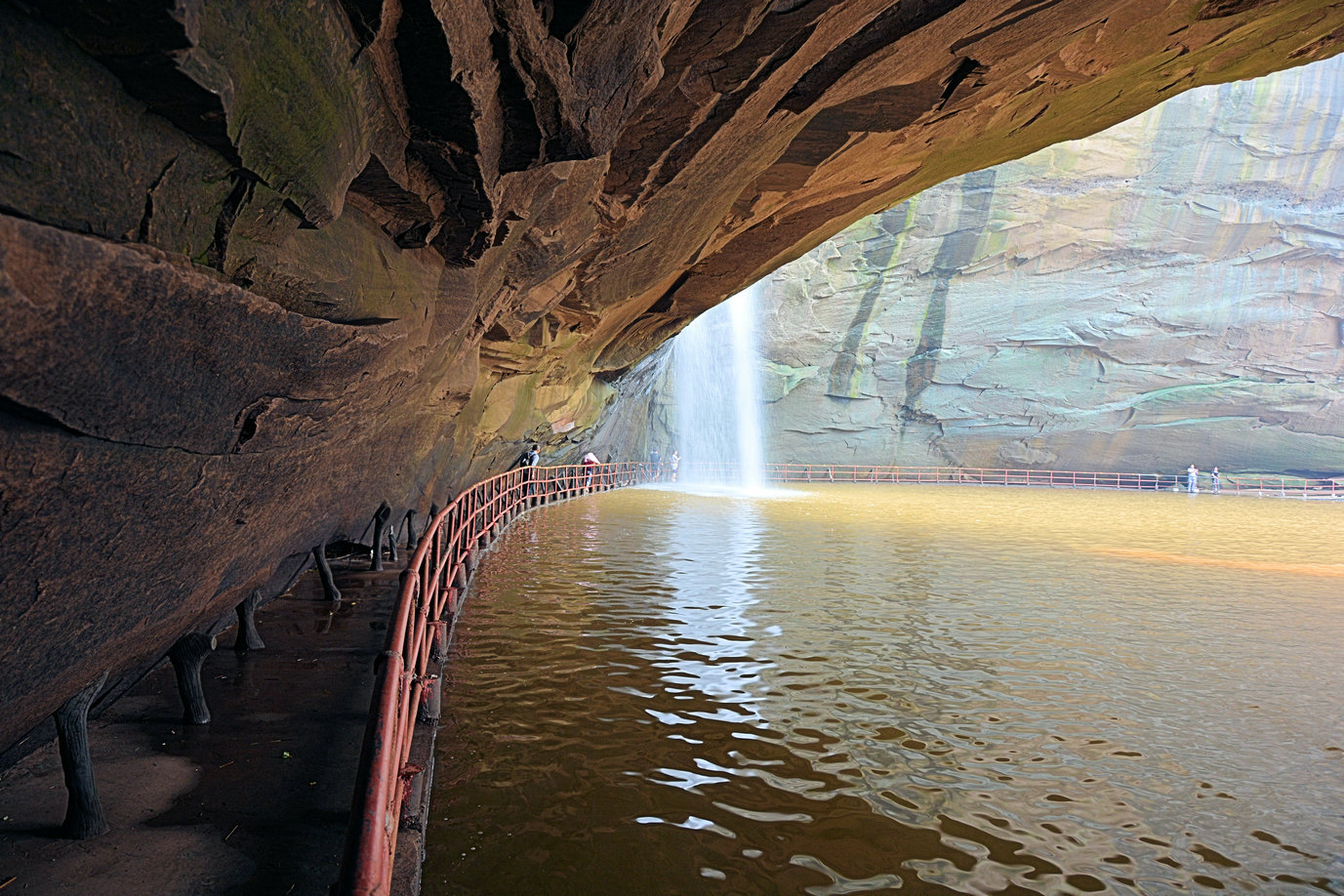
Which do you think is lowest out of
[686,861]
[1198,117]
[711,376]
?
[686,861]

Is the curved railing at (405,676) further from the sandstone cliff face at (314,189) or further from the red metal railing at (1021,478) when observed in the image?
the red metal railing at (1021,478)

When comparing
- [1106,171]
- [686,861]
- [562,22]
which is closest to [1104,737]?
[686,861]

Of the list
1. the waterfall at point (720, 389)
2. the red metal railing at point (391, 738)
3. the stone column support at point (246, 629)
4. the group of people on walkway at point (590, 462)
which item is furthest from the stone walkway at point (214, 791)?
the waterfall at point (720, 389)

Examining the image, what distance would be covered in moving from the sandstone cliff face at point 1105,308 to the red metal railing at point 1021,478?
89 cm

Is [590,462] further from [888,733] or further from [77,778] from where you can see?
[77,778]

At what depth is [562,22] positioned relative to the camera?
3371 mm

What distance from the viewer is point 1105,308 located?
34.7 metres

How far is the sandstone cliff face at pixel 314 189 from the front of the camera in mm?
1920

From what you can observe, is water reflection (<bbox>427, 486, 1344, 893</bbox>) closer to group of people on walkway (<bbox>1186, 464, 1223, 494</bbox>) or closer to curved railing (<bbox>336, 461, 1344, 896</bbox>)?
curved railing (<bbox>336, 461, 1344, 896</bbox>)

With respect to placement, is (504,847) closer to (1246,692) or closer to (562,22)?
(562,22)

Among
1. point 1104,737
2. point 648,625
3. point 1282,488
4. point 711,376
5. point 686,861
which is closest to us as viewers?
point 686,861

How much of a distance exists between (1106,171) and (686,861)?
38777 millimetres

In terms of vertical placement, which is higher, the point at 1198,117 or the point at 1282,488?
the point at 1198,117

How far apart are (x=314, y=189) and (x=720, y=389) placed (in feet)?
121
